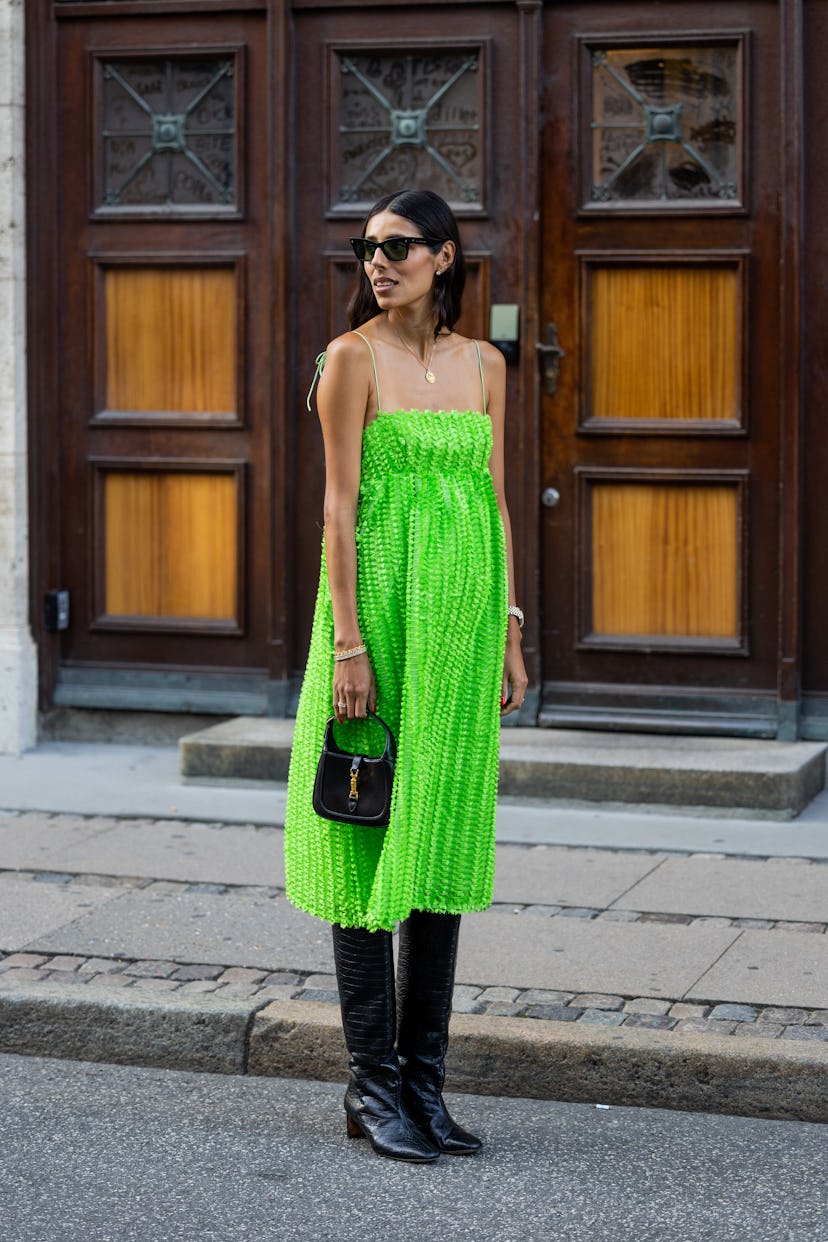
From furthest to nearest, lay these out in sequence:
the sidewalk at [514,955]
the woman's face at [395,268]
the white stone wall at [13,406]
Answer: the white stone wall at [13,406], the sidewalk at [514,955], the woman's face at [395,268]

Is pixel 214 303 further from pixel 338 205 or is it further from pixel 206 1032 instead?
pixel 206 1032

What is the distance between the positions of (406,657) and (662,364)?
4387 millimetres

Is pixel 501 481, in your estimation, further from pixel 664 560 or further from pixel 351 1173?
pixel 664 560

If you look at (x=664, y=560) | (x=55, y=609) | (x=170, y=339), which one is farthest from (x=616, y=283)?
(x=55, y=609)

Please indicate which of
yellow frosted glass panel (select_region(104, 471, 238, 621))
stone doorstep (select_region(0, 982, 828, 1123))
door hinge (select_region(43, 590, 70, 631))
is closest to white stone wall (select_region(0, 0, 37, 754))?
door hinge (select_region(43, 590, 70, 631))

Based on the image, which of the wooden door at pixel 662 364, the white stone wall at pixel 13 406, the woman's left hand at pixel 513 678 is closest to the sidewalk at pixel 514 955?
the woman's left hand at pixel 513 678

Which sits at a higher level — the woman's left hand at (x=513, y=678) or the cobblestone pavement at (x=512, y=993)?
the woman's left hand at (x=513, y=678)

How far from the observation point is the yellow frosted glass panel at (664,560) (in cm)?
858

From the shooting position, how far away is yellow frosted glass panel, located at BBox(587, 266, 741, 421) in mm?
8516

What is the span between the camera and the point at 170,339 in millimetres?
9164

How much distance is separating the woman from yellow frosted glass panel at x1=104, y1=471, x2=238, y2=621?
14.8ft

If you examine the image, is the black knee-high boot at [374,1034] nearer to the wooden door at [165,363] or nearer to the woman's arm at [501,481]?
the woman's arm at [501,481]

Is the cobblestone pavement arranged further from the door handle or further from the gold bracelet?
the door handle

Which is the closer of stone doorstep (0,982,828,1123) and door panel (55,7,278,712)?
stone doorstep (0,982,828,1123)
